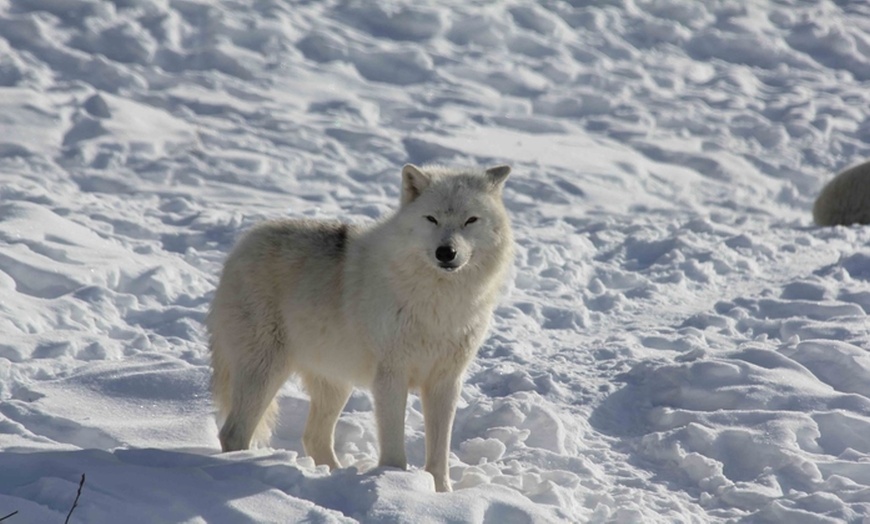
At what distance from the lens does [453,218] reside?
5102 millimetres

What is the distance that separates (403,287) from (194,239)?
14.0 ft

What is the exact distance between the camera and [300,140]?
11.9m

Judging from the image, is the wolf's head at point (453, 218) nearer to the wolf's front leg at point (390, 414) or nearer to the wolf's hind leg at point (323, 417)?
the wolf's front leg at point (390, 414)

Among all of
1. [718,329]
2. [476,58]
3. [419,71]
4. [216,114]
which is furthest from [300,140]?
[718,329]

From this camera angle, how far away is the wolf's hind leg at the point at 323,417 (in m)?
5.79

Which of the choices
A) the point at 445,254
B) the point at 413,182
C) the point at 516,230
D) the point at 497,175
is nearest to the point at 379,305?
the point at 445,254

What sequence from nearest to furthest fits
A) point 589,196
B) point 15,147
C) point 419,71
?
point 15,147
point 589,196
point 419,71

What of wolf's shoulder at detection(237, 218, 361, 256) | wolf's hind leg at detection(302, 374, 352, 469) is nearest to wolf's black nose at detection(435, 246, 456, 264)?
wolf's shoulder at detection(237, 218, 361, 256)

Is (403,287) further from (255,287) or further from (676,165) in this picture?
(676,165)

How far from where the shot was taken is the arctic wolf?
5.16m

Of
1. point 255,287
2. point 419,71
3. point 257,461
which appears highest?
point 419,71

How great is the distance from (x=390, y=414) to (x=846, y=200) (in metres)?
7.78

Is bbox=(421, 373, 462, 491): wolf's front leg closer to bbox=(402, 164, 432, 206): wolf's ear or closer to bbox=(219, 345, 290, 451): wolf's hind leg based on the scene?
bbox=(219, 345, 290, 451): wolf's hind leg

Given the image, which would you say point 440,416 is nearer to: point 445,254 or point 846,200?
point 445,254
